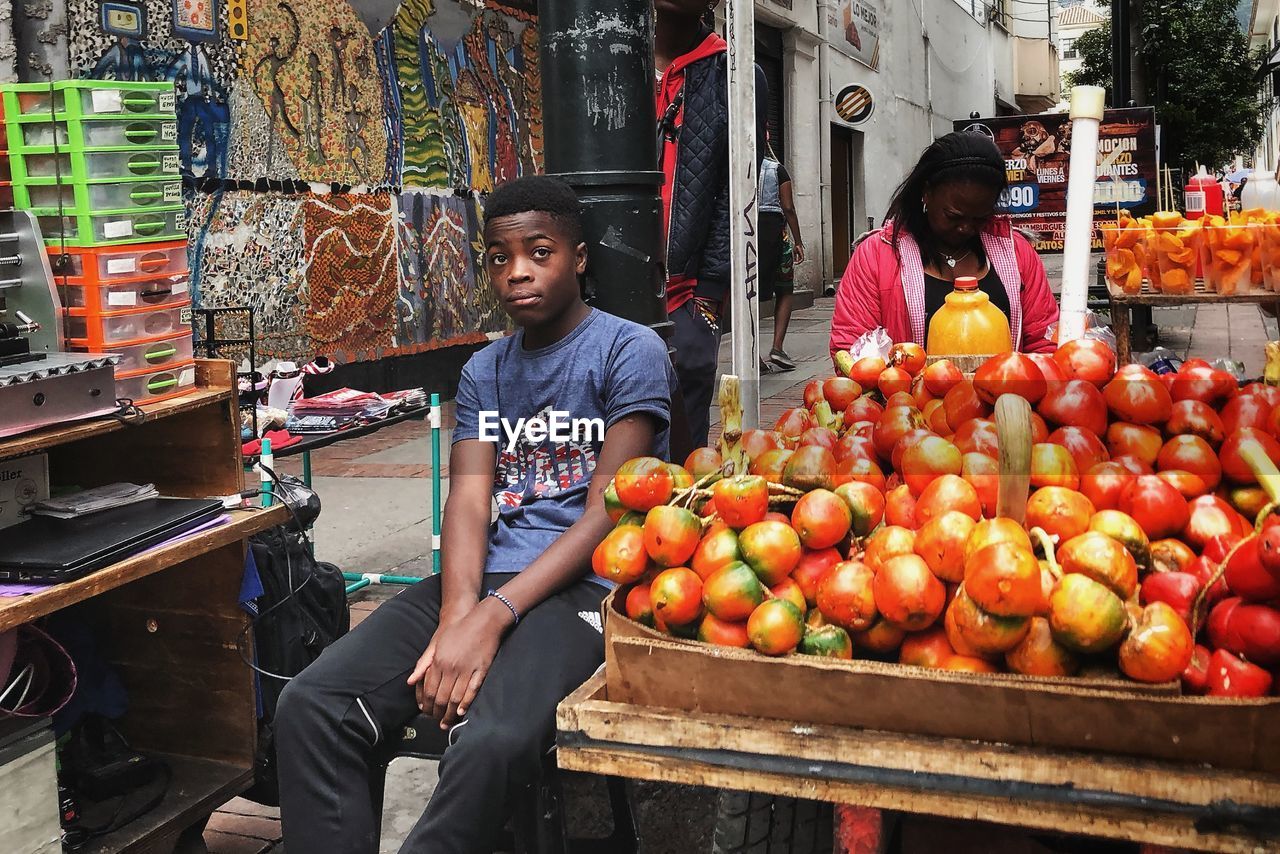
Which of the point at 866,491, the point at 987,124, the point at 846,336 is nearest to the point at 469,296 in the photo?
the point at 987,124

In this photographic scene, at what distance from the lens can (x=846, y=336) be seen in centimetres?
414

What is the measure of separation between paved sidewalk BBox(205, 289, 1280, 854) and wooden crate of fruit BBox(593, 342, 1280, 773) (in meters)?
1.43

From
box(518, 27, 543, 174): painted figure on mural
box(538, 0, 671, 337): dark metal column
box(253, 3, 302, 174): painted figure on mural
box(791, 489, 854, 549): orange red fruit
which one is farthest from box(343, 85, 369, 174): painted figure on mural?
box(791, 489, 854, 549): orange red fruit

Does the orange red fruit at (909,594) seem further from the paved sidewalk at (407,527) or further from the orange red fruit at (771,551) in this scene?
the paved sidewalk at (407,527)

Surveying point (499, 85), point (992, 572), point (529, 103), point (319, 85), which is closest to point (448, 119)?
point (499, 85)

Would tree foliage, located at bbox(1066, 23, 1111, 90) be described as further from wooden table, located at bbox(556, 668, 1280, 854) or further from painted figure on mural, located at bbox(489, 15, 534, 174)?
wooden table, located at bbox(556, 668, 1280, 854)

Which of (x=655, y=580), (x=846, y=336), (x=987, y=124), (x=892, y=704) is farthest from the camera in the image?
(x=987, y=124)

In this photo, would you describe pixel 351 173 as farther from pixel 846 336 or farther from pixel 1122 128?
pixel 1122 128

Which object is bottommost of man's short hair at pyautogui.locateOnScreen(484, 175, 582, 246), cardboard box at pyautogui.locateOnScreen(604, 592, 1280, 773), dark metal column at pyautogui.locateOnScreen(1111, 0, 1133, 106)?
cardboard box at pyautogui.locateOnScreen(604, 592, 1280, 773)

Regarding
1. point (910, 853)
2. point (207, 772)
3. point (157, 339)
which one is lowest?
point (207, 772)

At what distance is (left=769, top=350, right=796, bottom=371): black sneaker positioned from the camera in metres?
10.8

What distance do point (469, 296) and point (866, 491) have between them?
8.34m

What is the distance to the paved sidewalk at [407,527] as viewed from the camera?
339cm

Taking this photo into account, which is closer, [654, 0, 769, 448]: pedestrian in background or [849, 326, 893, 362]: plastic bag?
[849, 326, 893, 362]: plastic bag
